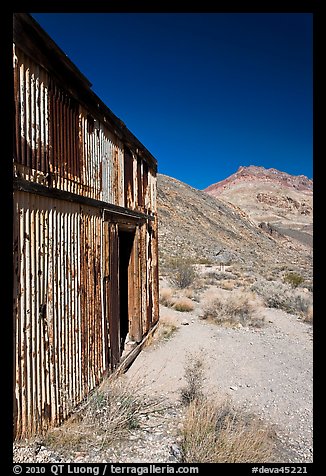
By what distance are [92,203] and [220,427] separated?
3.19 meters

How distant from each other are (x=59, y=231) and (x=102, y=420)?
2105 millimetres

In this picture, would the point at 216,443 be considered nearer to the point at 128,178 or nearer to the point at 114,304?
the point at 114,304

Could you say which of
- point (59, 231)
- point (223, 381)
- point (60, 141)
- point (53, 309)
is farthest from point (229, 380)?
point (60, 141)

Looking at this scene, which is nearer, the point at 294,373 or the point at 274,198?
the point at 294,373

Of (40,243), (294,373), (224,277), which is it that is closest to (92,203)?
(40,243)

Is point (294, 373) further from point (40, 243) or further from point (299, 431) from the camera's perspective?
point (40, 243)

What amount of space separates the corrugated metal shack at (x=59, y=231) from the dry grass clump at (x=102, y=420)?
6.5 inches

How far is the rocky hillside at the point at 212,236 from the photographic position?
29.6 m

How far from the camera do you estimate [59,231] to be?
393 cm

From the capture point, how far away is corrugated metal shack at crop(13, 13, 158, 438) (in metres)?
3.22

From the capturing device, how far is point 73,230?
14.1ft

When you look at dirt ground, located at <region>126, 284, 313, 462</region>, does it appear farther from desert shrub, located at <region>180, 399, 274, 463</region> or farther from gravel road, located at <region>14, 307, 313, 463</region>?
desert shrub, located at <region>180, 399, 274, 463</region>
